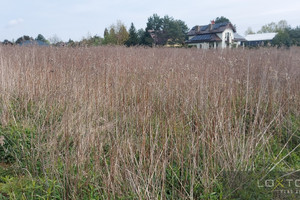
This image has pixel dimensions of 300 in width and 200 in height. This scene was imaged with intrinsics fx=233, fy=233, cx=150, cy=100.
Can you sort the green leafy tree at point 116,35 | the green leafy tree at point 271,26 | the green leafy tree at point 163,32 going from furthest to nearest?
the green leafy tree at point 271,26 → the green leafy tree at point 163,32 → the green leafy tree at point 116,35

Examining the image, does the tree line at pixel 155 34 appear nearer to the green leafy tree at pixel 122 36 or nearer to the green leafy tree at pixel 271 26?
the green leafy tree at pixel 122 36

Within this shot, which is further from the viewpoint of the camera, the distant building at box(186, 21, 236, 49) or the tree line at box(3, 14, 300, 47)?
the distant building at box(186, 21, 236, 49)

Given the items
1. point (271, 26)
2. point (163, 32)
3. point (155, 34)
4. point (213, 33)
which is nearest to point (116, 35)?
point (155, 34)

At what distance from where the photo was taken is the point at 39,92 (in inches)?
148

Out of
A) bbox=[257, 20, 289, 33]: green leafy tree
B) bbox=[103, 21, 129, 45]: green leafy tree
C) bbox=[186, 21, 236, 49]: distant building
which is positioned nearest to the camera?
bbox=[103, 21, 129, 45]: green leafy tree

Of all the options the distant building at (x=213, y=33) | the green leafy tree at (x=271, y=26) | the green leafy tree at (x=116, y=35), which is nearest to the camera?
the green leafy tree at (x=116, y=35)

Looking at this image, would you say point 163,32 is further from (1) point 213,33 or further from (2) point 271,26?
(2) point 271,26

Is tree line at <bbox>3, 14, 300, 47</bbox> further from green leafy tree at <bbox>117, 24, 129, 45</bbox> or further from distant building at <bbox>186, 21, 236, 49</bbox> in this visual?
distant building at <bbox>186, 21, 236, 49</bbox>

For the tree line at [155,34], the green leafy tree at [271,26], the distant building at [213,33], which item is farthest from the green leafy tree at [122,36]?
the green leafy tree at [271,26]

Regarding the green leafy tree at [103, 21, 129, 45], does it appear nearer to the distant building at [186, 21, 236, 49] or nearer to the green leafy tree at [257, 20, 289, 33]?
the distant building at [186, 21, 236, 49]

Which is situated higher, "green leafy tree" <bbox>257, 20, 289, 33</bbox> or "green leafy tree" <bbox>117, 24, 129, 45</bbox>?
"green leafy tree" <bbox>257, 20, 289, 33</bbox>

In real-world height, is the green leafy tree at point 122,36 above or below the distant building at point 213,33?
below

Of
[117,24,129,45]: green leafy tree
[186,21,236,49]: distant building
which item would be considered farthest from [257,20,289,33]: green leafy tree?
[117,24,129,45]: green leafy tree

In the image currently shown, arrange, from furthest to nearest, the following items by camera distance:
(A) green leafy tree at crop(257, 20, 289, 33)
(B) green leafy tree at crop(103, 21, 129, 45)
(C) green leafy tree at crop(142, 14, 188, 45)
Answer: (A) green leafy tree at crop(257, 20, 289, 33) < (C) green leafy tree at crop(142, 14, 188, 45) < (B) green leafy tree at crop(103, 21, 129, 45)
